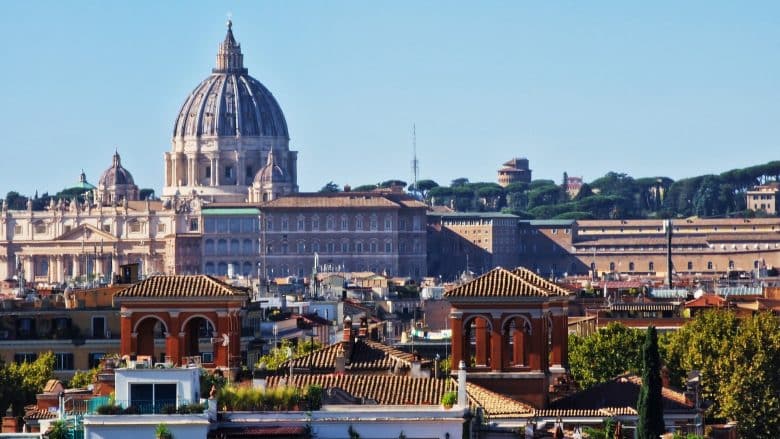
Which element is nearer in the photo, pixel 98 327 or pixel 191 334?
pixel 191 334

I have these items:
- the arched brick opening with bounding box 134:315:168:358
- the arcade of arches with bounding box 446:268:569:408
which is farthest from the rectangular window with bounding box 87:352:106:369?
the arcade of arches with bounding box 446:268:569:408

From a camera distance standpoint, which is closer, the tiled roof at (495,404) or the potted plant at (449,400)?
the potted plant at (449,400)

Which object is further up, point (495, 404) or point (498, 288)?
point (498, 288)

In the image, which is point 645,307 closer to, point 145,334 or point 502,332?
point 502,332

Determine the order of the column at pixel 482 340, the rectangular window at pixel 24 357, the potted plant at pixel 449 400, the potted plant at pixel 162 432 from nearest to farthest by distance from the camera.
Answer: the potted plant at pixel 162 432, the potted plant at pixel 449 400, the column at pixel 482 340, the rectangular window at pixel 24 357

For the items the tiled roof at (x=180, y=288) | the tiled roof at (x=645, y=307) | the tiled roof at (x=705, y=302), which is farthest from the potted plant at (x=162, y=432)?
the tiled roof at (x=705, y=302)

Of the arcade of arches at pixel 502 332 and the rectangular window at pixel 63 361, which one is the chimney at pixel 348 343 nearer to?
the arcade of arches at pixel 502 332

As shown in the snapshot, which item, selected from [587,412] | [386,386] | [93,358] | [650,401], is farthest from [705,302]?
[386,386]
